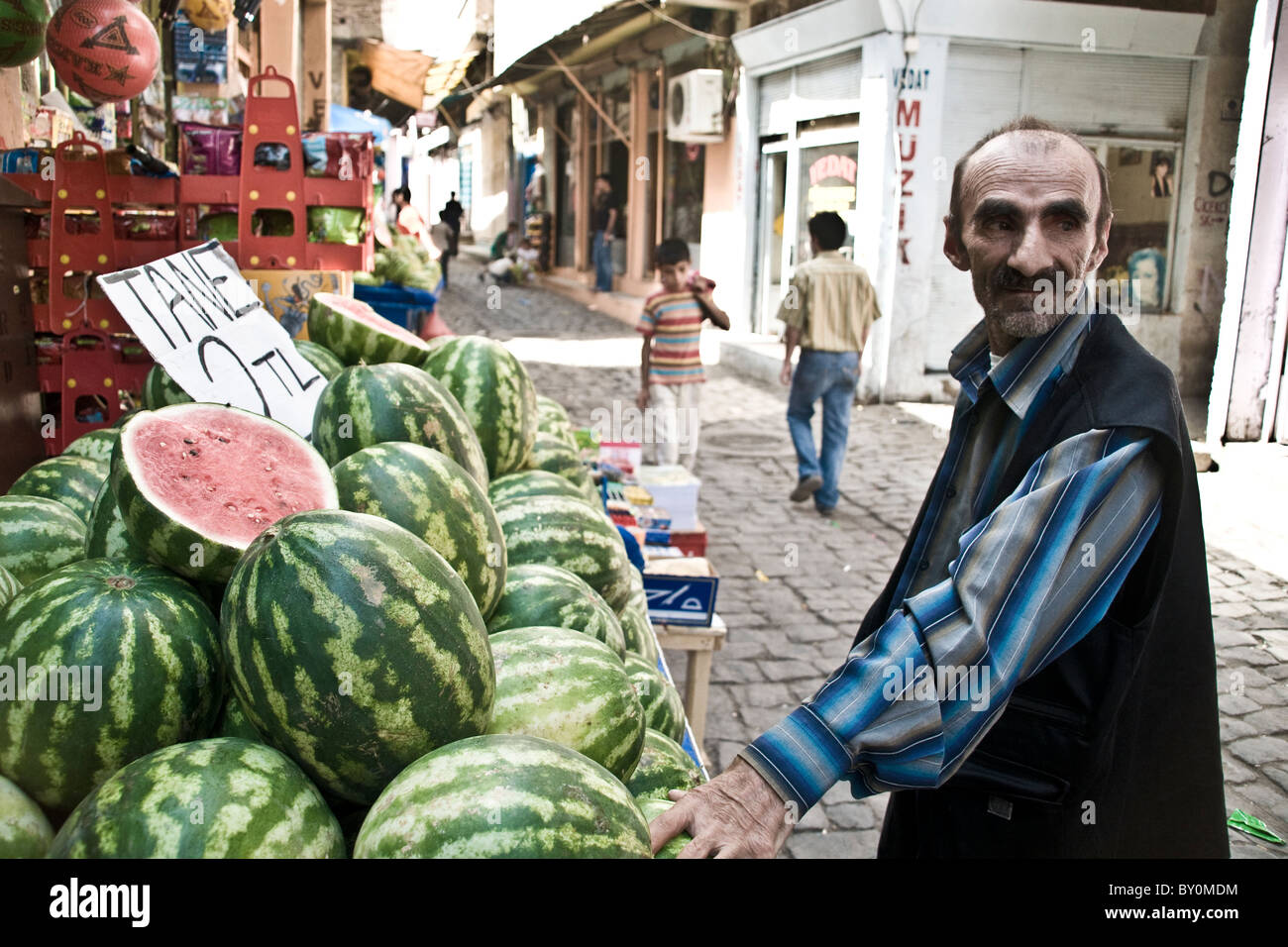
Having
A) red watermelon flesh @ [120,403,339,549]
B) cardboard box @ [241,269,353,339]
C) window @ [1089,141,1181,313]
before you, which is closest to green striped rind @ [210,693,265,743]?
red watermelon flesh @ [120,403,339,549]

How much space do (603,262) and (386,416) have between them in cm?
1929

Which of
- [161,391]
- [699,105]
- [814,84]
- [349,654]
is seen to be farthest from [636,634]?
[699,105]

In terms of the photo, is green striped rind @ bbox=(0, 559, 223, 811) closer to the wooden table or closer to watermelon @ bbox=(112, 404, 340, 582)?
watermelon @ bbox=(112, 404, 340, 582)

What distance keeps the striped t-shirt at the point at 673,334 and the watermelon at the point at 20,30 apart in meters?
4.80

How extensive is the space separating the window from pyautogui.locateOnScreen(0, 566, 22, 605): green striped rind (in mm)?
11871

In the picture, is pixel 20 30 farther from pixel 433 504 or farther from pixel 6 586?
pixel 433 504

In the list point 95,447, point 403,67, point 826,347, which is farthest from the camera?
point 403,67

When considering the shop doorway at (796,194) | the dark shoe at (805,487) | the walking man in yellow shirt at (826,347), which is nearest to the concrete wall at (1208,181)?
the shop doorway at (796,194)

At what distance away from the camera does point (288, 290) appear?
4250 millimetres

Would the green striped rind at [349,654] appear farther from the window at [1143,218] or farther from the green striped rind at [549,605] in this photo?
the window at [1143,218]

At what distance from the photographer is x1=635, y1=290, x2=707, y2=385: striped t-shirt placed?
815 cm

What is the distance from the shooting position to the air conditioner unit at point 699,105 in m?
15.1

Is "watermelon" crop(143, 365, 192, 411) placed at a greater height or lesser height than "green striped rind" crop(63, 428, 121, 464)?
greater
